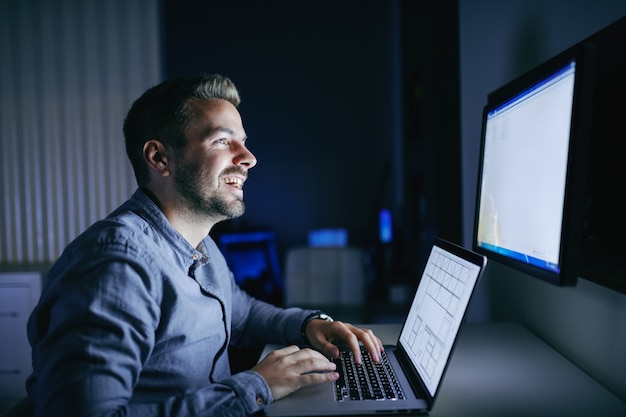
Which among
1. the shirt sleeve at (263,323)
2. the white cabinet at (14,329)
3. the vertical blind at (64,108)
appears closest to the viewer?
the shirt sleeve at (263,323)

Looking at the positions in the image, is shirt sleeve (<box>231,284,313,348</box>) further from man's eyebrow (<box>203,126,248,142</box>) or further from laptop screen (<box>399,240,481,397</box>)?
man's eyebrow (<box>203,126,248,142</box>)

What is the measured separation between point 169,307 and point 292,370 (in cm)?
28

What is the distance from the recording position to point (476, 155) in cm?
191

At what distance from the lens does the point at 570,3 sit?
1.18 m

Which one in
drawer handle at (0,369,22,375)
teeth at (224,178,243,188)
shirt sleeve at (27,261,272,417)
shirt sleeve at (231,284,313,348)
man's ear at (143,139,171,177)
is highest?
man's ear at (143,139,171,177)

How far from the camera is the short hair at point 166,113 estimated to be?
3.78 ft

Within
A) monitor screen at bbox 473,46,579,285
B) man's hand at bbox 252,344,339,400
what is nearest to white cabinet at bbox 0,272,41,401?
man's hand at bbox 252,344,339,400

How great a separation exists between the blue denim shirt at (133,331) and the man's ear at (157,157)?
8cm

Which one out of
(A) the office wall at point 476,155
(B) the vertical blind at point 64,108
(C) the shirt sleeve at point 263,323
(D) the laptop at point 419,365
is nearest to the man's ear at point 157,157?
(C) the shirt sleeve at point 263,323

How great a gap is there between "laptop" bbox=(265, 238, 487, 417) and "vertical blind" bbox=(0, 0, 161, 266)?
8.04 feet

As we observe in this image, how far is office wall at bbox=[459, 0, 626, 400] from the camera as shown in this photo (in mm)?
992

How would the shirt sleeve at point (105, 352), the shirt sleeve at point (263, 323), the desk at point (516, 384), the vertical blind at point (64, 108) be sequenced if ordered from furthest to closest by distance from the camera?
the vertical blind at point (64, 108) → the shirt sleeve at point (263, 323) → the desk at point (516, 384) → the shirt sleeve at point (105, 352)

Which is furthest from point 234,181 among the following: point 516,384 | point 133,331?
point 516,384

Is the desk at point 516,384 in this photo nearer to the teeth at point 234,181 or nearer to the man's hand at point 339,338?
the man's hand at point 339,338
